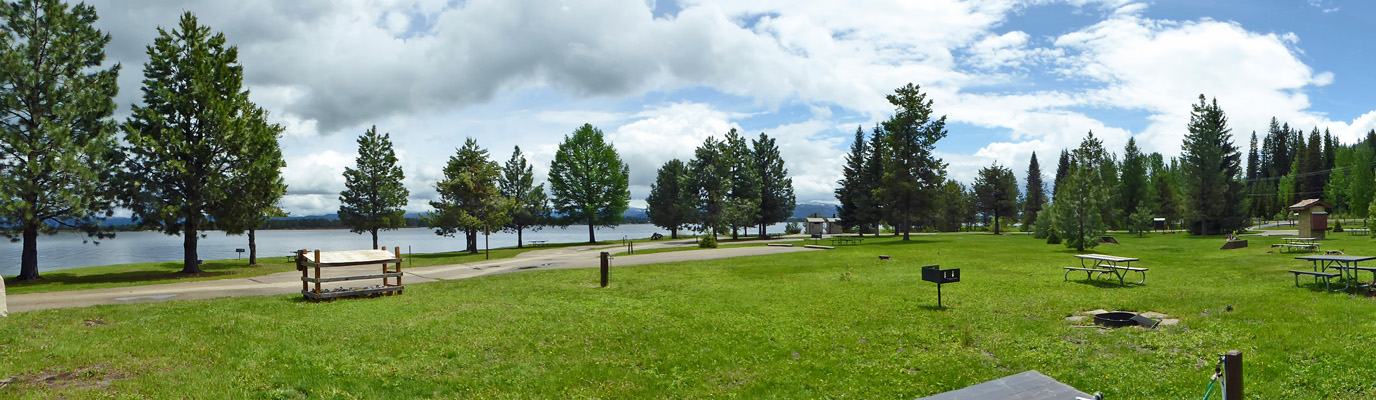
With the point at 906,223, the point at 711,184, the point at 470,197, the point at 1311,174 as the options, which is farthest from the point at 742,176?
the point at 1311,174

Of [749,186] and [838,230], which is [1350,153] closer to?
[838,230]

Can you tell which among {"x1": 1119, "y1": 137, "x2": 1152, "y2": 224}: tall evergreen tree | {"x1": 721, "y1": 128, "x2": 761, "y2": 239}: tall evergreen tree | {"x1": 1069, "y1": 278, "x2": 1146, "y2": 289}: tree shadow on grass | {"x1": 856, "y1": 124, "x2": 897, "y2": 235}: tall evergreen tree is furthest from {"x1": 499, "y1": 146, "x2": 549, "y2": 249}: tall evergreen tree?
{"x1": 1119, "y1": 137, "x2": 1152, "y2": 224}: tall evergreen tree

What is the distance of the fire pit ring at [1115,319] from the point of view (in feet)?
38.4

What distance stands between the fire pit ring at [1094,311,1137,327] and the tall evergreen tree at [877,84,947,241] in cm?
4169

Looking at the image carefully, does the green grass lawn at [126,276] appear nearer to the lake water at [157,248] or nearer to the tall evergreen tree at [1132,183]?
the lake water at [157,248]

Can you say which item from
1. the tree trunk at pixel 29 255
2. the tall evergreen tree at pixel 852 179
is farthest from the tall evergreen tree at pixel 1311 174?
the tree trunk at pixel 29 255

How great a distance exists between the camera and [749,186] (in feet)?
214

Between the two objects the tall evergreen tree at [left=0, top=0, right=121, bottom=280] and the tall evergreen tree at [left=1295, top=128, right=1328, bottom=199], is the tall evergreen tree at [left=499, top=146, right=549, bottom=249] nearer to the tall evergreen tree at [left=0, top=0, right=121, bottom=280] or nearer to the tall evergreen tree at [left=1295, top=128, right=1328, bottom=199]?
the tall evergreen tree at [left=0, top=0, right=121, bottom=280]

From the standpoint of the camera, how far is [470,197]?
151 feet

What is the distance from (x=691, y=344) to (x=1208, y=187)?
65658 mm

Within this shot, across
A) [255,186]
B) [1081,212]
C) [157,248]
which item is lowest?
[157,248]

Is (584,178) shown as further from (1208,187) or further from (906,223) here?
(1208,187)

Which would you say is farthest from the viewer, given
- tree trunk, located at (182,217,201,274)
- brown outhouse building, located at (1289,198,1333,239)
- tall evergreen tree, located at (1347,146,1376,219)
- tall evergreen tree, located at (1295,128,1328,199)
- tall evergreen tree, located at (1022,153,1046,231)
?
tall evergreen tree, located at (1295,128,1328,199)

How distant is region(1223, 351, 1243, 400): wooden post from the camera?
5180 millimetres
